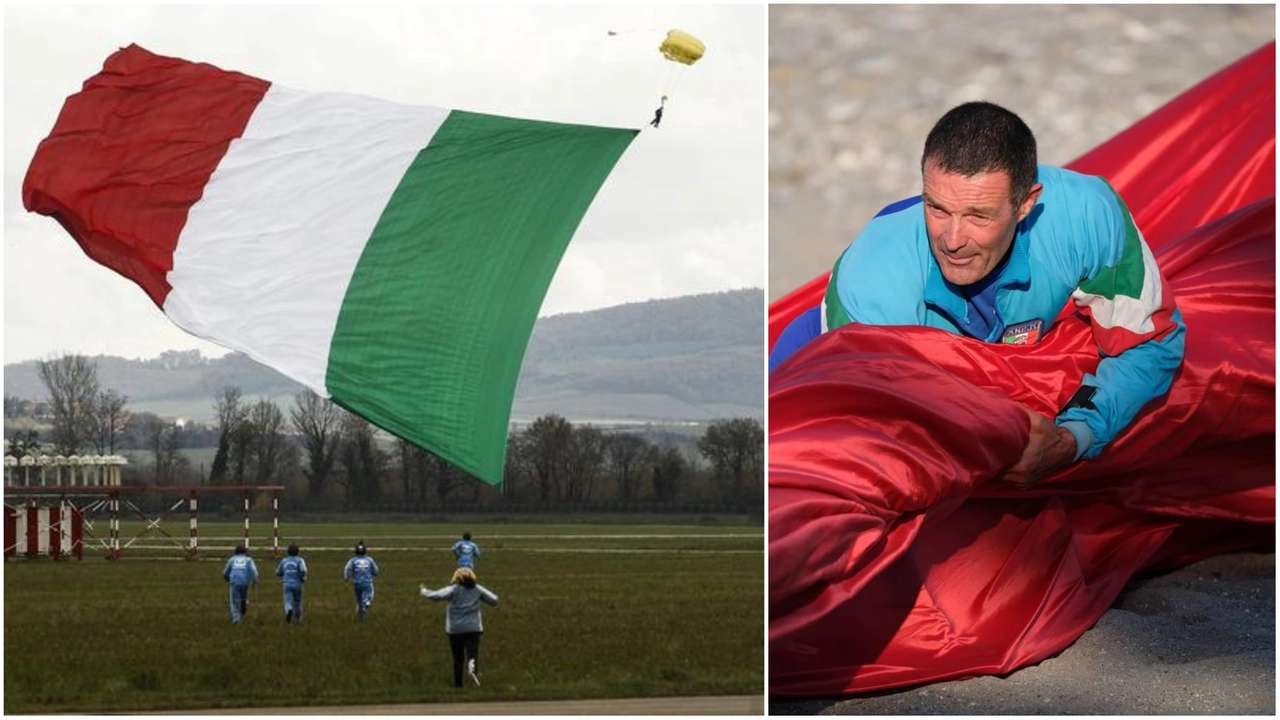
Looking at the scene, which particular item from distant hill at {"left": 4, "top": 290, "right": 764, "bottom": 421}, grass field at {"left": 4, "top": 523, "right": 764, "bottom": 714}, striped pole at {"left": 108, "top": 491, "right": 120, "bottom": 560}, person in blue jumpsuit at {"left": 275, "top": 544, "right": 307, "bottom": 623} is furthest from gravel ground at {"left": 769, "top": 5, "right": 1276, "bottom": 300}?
distant hill at {"left": 4, "top": 290, "right": 764, "bottom": 421}

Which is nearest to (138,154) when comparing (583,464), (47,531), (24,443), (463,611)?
(463,611)

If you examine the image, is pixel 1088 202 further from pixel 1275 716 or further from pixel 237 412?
pixel 237 412

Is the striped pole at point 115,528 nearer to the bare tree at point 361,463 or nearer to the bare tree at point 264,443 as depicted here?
the bare tree at point 361,463

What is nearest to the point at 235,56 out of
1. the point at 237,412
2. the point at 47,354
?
the point at 47,354

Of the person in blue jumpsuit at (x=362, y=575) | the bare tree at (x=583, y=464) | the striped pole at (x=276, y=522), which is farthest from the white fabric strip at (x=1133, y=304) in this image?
the bare tree at (x=583, y=464)

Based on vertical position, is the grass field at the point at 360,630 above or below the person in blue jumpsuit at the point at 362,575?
below

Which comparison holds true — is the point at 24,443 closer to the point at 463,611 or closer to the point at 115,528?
the point at 115,528

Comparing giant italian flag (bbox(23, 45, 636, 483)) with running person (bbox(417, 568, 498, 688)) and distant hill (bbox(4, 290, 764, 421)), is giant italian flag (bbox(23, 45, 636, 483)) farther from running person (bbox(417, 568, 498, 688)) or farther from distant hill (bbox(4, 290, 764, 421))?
distant hill (bbox(4, 290, 764, 421))
